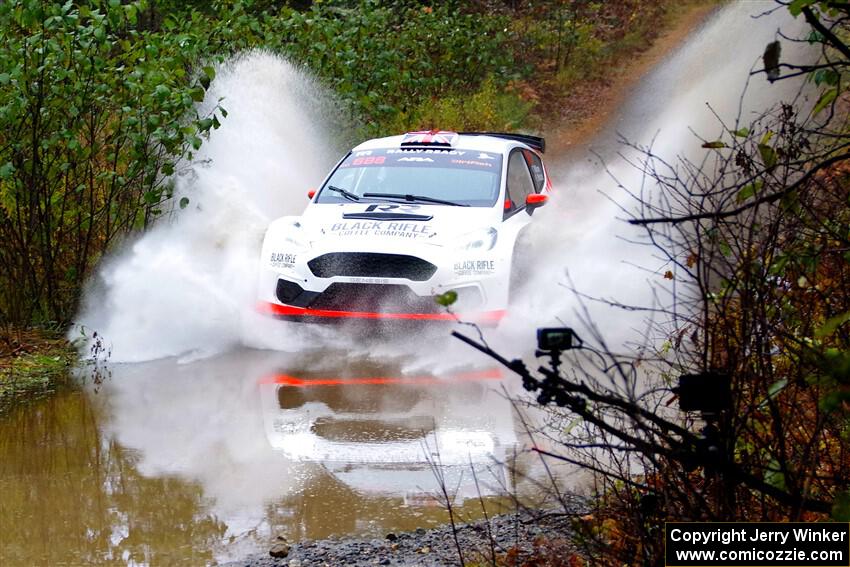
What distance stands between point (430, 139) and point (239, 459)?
227 inches

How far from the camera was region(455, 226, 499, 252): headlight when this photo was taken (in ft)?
33.5

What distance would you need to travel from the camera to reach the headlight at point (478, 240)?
1021cm

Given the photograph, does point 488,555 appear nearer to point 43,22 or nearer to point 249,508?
point 249,508

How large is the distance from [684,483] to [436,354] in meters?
5.99

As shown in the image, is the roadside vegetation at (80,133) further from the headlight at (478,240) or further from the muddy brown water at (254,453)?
the headlight at (478,240)

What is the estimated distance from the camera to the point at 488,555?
5.25 metres

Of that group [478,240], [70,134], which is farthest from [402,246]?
[70,134]

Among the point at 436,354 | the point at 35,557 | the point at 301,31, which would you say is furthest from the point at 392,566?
the point at 301,31

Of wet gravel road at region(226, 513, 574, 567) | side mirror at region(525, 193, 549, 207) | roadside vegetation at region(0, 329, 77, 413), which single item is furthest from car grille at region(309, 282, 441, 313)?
wet gravel road at region(226, 513, 574, 567)

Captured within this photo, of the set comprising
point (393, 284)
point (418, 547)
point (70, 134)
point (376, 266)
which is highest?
point (70, 134)

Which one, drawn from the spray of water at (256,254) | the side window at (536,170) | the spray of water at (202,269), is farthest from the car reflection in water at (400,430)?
the side window at (536,170)

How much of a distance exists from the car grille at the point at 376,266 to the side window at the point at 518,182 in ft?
5.20

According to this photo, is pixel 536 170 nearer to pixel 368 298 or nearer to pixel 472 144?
pixel 472 144

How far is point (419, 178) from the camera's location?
37.9 ft
